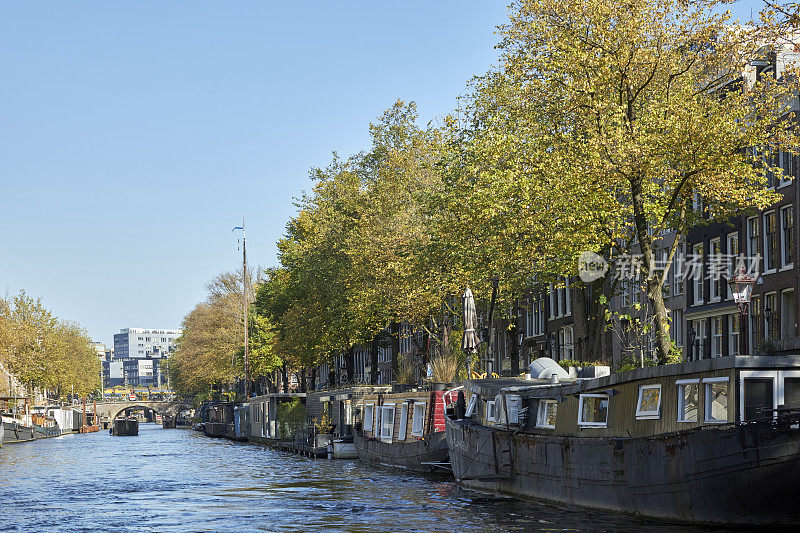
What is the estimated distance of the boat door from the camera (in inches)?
1006

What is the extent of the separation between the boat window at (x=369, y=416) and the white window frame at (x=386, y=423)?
239 centimetres

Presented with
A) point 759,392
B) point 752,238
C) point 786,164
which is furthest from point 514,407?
point 752,238

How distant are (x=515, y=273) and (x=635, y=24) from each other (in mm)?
17223

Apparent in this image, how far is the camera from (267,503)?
38219 mm

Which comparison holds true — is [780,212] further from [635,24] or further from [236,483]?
[236,483]

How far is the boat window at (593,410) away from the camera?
30.7 meters

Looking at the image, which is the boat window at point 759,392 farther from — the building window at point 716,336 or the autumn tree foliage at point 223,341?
the autumn tree foliage at point 223,341

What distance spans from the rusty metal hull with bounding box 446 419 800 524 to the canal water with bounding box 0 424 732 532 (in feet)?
1.79

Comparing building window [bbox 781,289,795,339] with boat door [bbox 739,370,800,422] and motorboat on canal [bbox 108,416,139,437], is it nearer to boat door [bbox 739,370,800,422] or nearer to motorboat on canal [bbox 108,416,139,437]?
boat door [bbox 739,370,800,422]

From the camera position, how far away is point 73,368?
16725cm

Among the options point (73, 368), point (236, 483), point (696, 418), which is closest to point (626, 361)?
point (236, 483)

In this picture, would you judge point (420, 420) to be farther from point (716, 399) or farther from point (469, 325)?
point (716, 399)

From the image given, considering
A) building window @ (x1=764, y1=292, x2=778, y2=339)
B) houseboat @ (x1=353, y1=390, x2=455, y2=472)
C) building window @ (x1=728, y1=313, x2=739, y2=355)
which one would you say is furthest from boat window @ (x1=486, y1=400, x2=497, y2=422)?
building window @ (x1=728, y1=313, x2=739, y2=355)

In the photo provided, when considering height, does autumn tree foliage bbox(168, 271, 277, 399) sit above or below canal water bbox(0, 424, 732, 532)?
above
